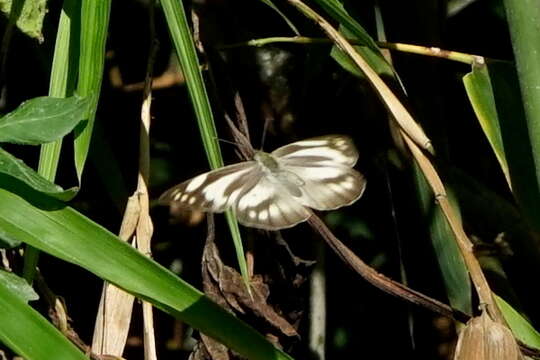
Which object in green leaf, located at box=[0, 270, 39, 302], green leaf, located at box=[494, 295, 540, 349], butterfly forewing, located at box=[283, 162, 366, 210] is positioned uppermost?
butterfly forewing, located at box=[283, 162, 366, 210]

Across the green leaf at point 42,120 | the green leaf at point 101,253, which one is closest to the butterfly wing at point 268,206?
the green leaf at point 101,253

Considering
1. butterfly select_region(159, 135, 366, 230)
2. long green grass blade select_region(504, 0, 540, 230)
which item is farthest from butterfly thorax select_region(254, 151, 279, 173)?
long green grass blade select_region(504, 0, 540, 230)

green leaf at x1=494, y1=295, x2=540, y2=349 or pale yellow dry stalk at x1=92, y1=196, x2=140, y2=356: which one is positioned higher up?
green leaf at x1=494, y1=295, x2=540, y2=349

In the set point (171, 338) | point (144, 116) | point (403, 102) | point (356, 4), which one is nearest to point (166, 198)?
point (144, 116)

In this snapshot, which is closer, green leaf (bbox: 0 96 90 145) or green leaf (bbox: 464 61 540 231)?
green leaf (bbox: 0 96 90 145)

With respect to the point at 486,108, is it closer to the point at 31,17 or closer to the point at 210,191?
the point at 210,191

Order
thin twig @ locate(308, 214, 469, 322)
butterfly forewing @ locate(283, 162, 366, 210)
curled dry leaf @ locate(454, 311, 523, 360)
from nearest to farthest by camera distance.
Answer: curled dry leaf @ locate(454, 311, 523, 360) → thin twig @ locate(308, 214, 469, 322) → butterfly forewing @ locate(283, 162, 366, 210)

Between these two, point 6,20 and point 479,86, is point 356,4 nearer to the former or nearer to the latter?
point 479,86

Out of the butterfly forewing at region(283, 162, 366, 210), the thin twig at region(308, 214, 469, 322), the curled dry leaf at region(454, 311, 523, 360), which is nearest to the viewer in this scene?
the curled dry leaf at region(454, 311, 523, 360)

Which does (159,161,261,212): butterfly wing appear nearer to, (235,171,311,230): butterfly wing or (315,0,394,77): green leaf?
(235,171,311,230): butterfly wing
